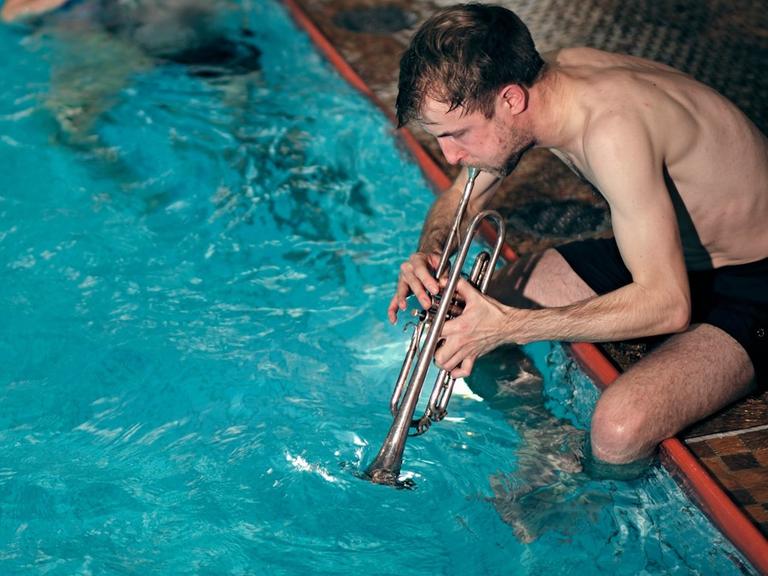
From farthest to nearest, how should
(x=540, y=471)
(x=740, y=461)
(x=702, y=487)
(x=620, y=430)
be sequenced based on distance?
(x=540, y=471) → (x=740, y=461) → (x=702, y=487) → (x=620, y=430)

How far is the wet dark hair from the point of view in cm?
302

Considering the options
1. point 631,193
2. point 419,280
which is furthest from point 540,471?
point 631,193

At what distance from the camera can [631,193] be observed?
2961 mm

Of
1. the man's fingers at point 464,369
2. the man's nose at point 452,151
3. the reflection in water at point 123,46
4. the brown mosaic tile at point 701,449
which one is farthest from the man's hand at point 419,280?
the reflection in water at point 123,46

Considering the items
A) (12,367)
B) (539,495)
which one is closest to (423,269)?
(539,495)

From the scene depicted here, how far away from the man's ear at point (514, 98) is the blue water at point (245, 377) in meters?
1.29

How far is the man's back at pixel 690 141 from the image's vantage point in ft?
10.2

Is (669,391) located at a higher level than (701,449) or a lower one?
higher

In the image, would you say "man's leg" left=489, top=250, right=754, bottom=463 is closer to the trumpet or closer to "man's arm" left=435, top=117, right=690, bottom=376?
"man's arm" left=435, top=117, right=690, bottom=376

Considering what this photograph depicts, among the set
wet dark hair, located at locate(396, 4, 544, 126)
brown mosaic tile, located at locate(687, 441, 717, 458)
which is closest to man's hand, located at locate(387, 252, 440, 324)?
wet dark hair, located at locate(396, 4, 544, 126)

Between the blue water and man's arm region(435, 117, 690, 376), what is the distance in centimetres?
76

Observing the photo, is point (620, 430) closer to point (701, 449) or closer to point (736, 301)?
point (701, 449)

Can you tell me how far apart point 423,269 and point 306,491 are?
42.1 inches

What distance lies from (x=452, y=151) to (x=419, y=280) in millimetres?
450
